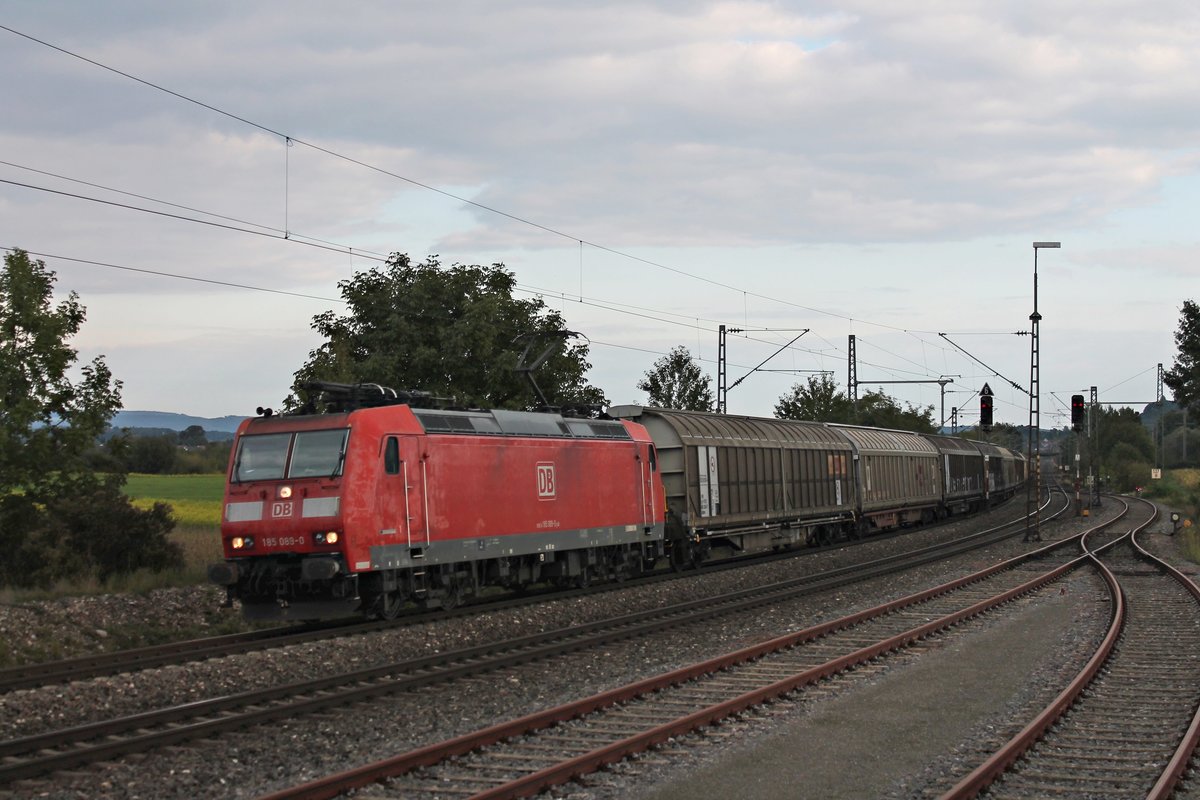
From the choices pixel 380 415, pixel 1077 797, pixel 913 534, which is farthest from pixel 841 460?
pixel 1077 797

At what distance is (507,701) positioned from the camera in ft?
42.3

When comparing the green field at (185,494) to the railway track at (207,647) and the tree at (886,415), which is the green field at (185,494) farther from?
the tree at (886,415)

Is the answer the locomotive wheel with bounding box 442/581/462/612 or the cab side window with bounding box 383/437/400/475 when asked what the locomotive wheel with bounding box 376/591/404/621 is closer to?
the locomotive wheel with bounding box 442/581/462/612

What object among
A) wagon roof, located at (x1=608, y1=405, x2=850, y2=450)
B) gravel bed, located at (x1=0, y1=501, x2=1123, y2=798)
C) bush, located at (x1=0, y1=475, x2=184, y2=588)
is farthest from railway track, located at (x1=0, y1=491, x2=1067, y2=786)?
bush, located at (x1=0, y1=475, x2=184, y2=588)

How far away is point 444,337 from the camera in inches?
1128

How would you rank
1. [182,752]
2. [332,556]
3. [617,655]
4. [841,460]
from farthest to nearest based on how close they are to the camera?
1. [841,460]
2. [332,556]
3. [617,655]
4. [182,752]

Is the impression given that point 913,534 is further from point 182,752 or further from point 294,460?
point 182,752

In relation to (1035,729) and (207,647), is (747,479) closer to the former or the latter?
→ (207,647)

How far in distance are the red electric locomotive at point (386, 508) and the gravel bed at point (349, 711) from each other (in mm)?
931

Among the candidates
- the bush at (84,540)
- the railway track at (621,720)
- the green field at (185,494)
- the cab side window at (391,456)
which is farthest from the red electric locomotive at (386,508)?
the green field at (185,494)

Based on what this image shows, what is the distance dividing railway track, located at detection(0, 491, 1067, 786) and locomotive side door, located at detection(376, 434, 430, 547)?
2.78m

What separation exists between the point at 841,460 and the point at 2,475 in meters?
26.1

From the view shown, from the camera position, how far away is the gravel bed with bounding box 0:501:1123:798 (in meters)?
9.79

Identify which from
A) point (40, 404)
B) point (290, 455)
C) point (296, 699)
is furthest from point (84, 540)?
point (296, 699)
